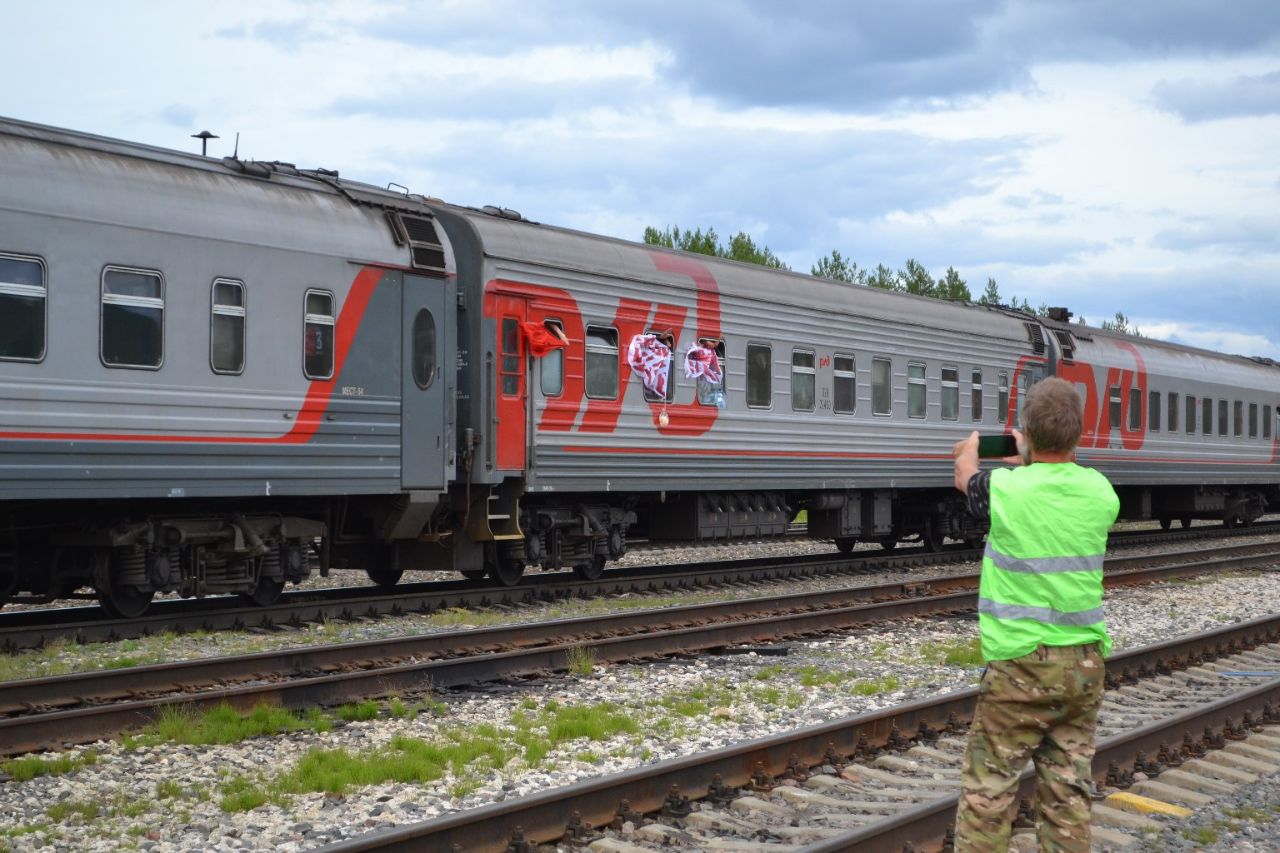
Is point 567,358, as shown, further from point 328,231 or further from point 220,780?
point 220,780

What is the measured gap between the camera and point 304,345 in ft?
41.5

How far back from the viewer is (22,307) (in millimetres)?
10492

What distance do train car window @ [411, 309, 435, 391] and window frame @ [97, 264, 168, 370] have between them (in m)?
2.80

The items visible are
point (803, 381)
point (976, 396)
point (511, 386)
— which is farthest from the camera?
point (976, 396)

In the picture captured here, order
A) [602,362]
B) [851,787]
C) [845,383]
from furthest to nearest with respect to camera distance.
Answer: [845,383] < [602,362] < [851,787]

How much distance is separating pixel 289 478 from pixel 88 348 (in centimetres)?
218

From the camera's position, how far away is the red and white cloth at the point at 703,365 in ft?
55.0

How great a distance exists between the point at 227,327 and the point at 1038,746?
356 inches

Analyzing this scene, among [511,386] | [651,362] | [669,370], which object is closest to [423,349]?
[511,386]

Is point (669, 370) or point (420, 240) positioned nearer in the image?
point (420, 240)

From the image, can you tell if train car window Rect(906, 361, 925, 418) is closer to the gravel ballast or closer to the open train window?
the open train window

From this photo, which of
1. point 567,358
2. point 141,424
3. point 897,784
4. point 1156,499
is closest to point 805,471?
point 567,358

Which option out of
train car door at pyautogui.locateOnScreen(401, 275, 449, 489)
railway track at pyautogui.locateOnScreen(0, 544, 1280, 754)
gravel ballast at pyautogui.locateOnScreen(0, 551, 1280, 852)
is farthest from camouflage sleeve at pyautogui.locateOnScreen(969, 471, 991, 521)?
train car door at pyautogui.locateOnScreen(401, 275, 449, 489)

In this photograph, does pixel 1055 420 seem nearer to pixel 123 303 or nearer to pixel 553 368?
pixel 123 303
